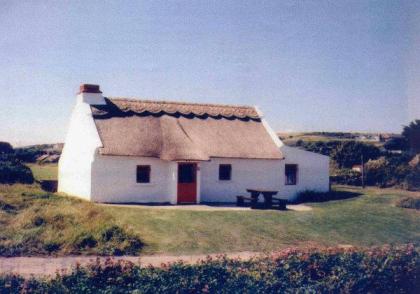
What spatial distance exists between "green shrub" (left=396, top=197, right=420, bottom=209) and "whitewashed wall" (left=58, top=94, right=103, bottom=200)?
658 inches

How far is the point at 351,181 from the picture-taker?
3378cm

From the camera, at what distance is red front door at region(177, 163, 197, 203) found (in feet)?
75.4

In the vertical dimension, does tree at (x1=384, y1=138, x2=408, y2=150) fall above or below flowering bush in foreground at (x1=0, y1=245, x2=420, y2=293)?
above

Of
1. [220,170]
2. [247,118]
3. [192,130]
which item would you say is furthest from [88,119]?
[247,118]

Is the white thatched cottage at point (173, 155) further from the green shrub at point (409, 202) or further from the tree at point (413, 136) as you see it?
the tree at point (413, 136)

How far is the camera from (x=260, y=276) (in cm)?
919

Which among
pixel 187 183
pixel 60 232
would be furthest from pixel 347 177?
pixel 60 232

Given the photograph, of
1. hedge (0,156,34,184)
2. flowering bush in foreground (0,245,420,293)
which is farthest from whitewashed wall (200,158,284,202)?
flowering bush in foreground (0,245,420,293)

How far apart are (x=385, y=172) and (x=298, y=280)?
82.8 ft

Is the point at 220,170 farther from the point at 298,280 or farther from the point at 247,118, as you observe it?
the point at 298,280

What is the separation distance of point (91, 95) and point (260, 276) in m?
18.4

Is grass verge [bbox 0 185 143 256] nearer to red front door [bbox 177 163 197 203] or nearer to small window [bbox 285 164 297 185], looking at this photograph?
red front door [bbox 177 163 197 203]

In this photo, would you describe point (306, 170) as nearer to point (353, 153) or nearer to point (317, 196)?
point (317, 196)

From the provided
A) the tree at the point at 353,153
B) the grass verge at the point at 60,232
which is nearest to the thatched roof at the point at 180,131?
the grass verge at the point at 60,232
